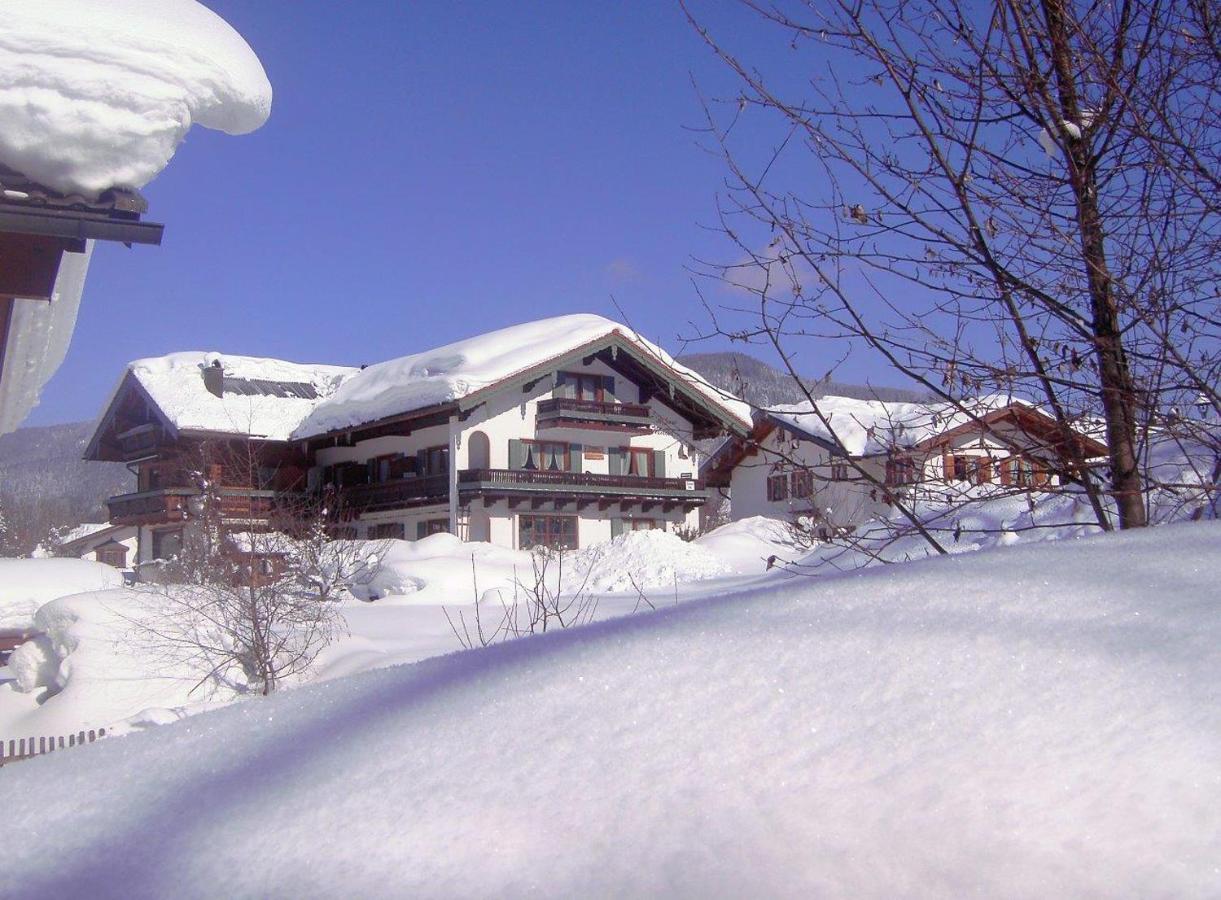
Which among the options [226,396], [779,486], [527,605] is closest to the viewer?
[779,486]

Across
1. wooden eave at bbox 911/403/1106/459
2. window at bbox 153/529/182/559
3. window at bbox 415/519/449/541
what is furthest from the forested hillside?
wooden eave at bbox 911/403/1106/459

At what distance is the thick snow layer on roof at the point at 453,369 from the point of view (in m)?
30.7

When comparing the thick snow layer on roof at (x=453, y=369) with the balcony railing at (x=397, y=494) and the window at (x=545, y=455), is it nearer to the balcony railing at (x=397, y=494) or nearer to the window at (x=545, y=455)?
the balcony railing at (x=397, y=494)

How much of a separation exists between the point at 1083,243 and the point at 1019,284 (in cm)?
25

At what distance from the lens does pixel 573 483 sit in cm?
3198

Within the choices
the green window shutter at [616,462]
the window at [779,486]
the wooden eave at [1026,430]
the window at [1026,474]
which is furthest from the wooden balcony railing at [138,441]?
the window at [1026,474]

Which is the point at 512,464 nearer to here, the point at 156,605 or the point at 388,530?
the point at 388,530

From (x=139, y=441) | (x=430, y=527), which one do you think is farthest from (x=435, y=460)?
(x=139, y=441)

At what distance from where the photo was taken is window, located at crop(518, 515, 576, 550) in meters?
31.6

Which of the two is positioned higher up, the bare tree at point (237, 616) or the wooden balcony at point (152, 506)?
the wooden balcony at point (152, 506)

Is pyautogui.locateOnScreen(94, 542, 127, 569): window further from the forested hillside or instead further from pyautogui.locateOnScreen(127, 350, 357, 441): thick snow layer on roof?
pyautogui.locateOnScreen(127, 350, 357, 441): thick snow layer on roof

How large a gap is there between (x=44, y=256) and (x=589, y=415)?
88.7ft

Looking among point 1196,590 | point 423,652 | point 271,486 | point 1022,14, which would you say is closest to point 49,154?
point 1022,14

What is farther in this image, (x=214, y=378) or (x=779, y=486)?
(x=214, y=378)
